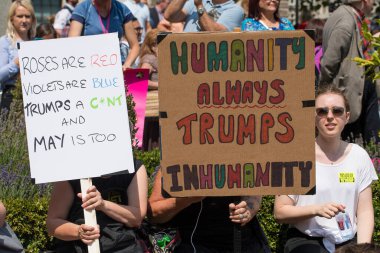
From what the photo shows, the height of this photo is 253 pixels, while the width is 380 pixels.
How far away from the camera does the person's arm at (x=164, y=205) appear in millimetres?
5148

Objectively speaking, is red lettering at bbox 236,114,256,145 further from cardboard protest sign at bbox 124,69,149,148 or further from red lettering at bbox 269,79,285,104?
cardboard protest sign at bbox 124,69,149,148

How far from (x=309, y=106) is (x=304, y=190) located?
1.37 ft

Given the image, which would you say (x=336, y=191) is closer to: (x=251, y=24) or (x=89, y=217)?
(x=89, y=217)

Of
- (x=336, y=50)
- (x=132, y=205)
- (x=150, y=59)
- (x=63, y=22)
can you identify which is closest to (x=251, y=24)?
(x=336, y=50)

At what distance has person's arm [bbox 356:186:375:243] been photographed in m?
5.47

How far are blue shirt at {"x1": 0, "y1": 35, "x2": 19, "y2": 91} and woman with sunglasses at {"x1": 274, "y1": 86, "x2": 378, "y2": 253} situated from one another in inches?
160

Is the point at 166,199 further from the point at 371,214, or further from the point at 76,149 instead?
the point at 371,214

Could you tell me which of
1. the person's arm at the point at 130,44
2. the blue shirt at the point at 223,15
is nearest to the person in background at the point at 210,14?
the blue shirt at the point at 223,15

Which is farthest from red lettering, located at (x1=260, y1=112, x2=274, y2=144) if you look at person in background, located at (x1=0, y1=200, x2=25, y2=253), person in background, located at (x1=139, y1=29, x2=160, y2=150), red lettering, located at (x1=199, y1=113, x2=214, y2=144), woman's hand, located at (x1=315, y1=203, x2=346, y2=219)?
person in background, located at (x1=139, y1=29, x2=160, y2=150)

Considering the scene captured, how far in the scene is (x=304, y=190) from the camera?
4875 mm

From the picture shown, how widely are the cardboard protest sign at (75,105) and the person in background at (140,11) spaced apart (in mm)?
7723

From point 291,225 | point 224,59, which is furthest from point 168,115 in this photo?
point 291,225

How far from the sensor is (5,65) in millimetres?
9000

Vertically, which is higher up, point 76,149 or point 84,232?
point 76,149
